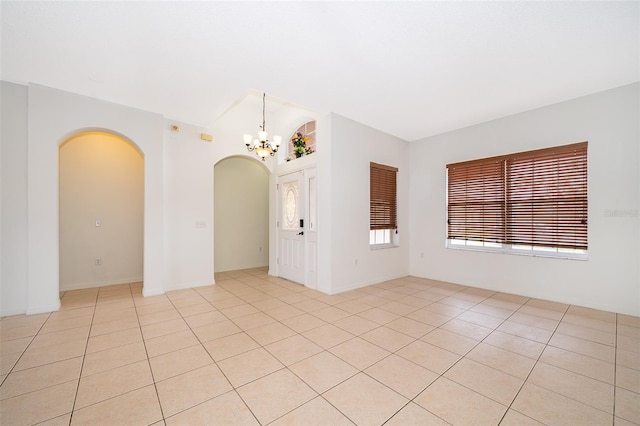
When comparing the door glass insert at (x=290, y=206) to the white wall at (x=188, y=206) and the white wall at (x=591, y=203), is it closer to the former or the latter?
the white wall at (x=188, y=206)

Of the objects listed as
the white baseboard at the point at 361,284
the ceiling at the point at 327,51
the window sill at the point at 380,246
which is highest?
the ceiling at the point at 327,51

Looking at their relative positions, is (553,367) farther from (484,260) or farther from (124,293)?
(124,293)

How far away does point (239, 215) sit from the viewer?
658 centimetres

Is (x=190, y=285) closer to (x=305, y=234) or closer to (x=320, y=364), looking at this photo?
(x=305, y=234)

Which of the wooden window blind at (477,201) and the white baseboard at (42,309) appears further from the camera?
the wooden window blind at (477,201)

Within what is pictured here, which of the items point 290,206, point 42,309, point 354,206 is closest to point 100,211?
point 42,309

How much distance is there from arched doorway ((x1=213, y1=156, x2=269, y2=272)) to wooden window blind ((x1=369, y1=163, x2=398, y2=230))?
8.58 feet

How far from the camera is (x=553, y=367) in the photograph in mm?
2232

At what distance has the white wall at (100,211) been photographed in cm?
463

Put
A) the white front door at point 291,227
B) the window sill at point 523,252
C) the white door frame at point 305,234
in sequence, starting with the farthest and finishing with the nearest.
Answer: the white front door at point 291,227 < the white door frame at point 305,234 < the window sill at point 523,252

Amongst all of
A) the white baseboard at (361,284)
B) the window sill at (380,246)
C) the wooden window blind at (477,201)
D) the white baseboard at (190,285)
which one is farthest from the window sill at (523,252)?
the white baseboard at (190,285)

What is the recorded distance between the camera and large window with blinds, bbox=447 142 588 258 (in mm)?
3830

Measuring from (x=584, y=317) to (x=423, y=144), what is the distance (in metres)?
3.97

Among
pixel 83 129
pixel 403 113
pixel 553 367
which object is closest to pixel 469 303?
pixel 553 367
